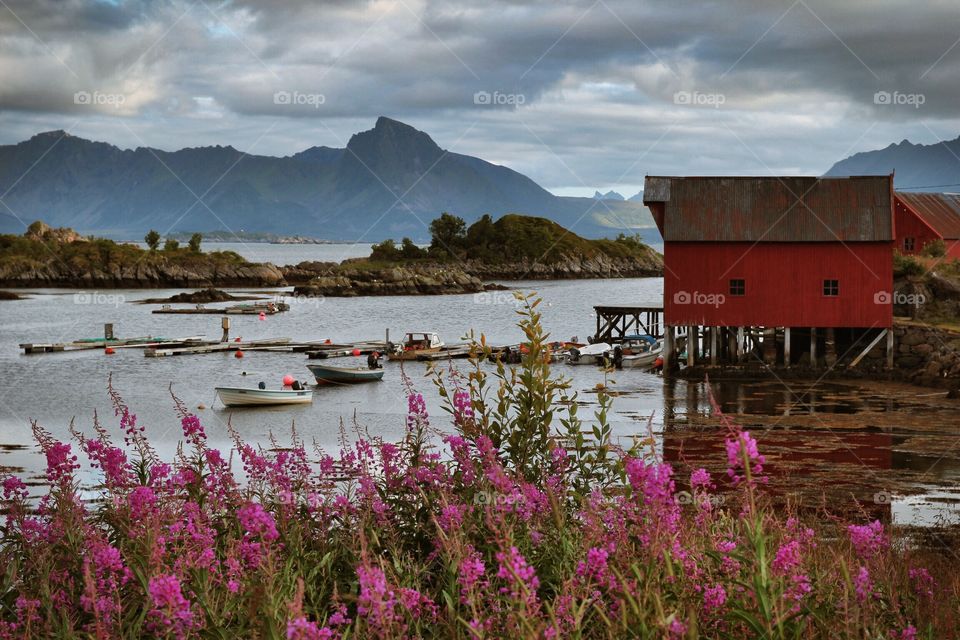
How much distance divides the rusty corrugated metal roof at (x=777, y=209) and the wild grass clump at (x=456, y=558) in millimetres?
32764

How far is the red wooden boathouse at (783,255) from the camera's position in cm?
4022

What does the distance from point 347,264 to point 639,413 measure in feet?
383

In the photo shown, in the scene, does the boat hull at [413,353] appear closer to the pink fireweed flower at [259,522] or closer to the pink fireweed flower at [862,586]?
the pink fireweed flower at [259,522]

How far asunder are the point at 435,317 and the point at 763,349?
46.8m

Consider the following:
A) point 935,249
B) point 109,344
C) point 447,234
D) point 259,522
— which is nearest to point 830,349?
point 935,249

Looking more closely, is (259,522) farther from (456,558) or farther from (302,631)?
(302,631)

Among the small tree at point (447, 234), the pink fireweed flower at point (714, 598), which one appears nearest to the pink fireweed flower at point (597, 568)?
the pink fireweed flower at point (714, 598)

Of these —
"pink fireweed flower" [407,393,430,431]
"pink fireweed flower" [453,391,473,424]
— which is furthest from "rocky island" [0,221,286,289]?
"pink fireweed flower" [453,391,473,424]

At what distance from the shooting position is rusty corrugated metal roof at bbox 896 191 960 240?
62.5 metres

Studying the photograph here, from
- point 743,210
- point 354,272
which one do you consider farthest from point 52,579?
point 354,272

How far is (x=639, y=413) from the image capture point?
33.9m

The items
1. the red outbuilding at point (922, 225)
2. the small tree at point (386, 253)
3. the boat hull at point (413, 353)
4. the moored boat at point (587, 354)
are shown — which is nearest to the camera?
the boat hull at point (413, 353)

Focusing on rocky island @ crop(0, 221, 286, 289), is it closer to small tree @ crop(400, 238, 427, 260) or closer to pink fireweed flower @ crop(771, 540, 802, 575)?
small tree @ crop(400, 238, 427, 260)

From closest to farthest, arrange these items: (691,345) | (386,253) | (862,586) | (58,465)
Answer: (862,586) < (58,465) < (691,345) < (386,253)
